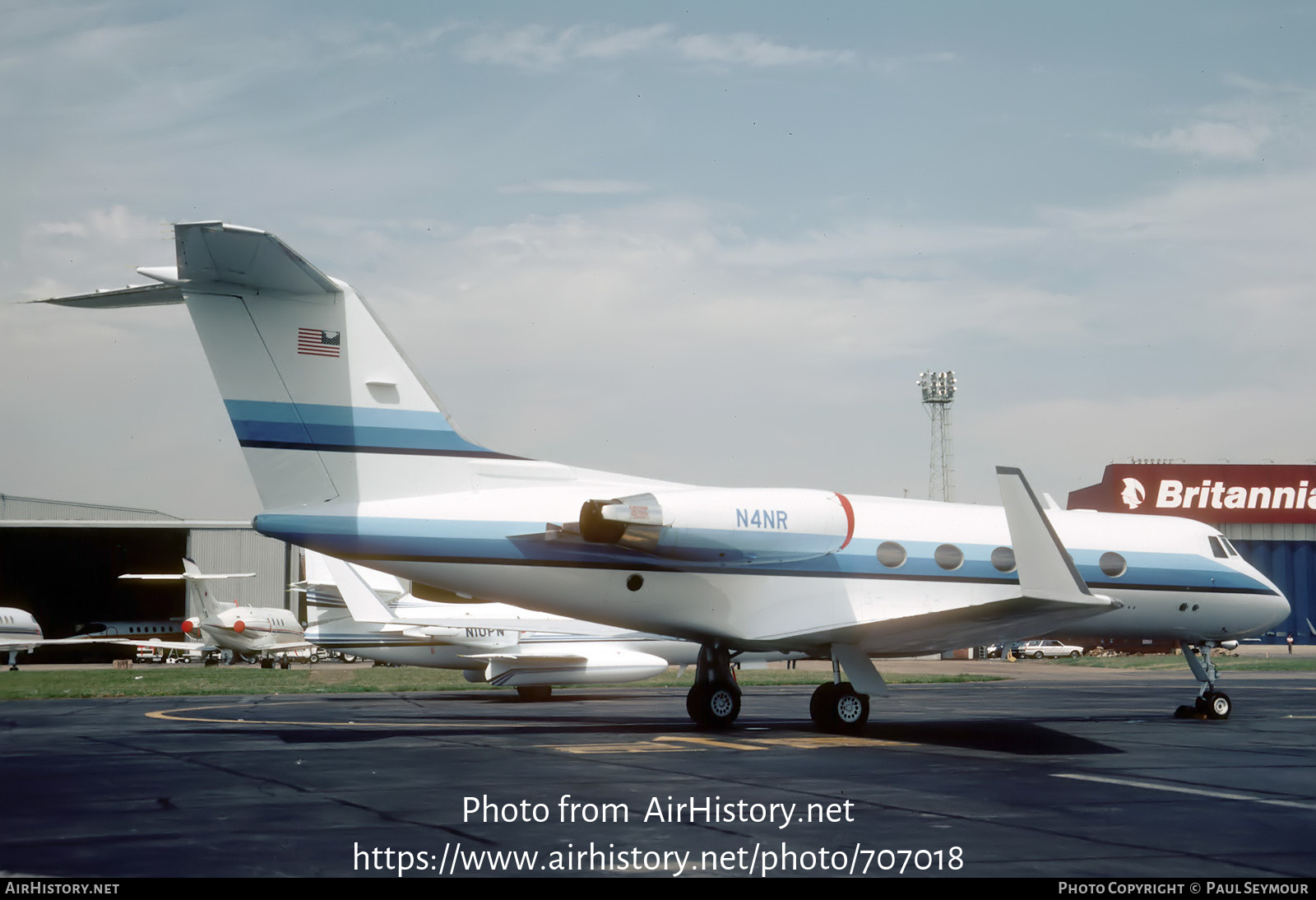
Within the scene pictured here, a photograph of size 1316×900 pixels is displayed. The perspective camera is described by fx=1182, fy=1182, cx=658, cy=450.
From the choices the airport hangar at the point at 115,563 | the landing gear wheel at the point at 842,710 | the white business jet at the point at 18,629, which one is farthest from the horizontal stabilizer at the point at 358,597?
the airport hangar at the point at 115,563

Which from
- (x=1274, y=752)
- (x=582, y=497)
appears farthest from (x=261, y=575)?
(x=1274, y=752)

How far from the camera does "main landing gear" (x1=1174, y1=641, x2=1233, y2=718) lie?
64.3 ft

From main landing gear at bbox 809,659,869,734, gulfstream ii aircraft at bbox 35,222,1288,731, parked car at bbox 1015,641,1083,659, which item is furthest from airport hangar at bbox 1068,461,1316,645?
main landing gear at bbox 809,659,869,734

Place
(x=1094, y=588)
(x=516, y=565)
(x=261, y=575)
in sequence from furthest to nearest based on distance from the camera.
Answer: (x=261, y=575) → (x=1094, y=588) → (x=516, y=565)

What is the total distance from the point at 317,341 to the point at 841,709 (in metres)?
8.86

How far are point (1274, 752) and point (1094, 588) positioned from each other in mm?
4789

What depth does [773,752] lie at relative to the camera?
13875 millimetres

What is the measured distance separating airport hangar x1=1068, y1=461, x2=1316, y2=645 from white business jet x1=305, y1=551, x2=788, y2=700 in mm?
49204

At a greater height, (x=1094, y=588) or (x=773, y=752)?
(x=1094, y=588)

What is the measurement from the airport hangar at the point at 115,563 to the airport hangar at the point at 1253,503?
48778mm

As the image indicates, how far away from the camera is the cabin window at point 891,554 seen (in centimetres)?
1739

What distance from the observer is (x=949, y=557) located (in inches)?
703

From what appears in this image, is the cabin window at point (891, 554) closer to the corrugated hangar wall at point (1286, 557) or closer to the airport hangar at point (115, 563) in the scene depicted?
the airport hangar at point (115, 563)
